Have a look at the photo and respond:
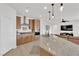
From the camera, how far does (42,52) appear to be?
1.54 m

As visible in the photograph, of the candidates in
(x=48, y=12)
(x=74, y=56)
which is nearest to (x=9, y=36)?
(x=48, y=12)

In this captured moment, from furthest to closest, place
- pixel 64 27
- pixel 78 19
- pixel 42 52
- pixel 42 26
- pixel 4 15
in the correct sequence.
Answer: pixel 4 15, pixel 42 26, pixel 64 27, pixel 78 19, pixel 42 52

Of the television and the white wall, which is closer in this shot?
the television

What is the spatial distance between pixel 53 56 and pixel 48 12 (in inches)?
56.2

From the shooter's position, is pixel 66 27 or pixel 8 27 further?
pixel 8 27

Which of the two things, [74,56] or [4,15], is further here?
[4,15]

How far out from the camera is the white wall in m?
3.65

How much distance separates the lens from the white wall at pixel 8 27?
12.0 ft

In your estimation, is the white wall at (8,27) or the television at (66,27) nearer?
the television at (66,27)

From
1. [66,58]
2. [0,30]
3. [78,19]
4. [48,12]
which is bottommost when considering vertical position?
[66,58]

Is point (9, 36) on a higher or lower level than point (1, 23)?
lower

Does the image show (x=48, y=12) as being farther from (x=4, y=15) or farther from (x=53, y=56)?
(x=4, y=15)

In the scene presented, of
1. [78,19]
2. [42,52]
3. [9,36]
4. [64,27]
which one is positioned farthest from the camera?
[9,36]

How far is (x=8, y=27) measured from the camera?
4.02 m
